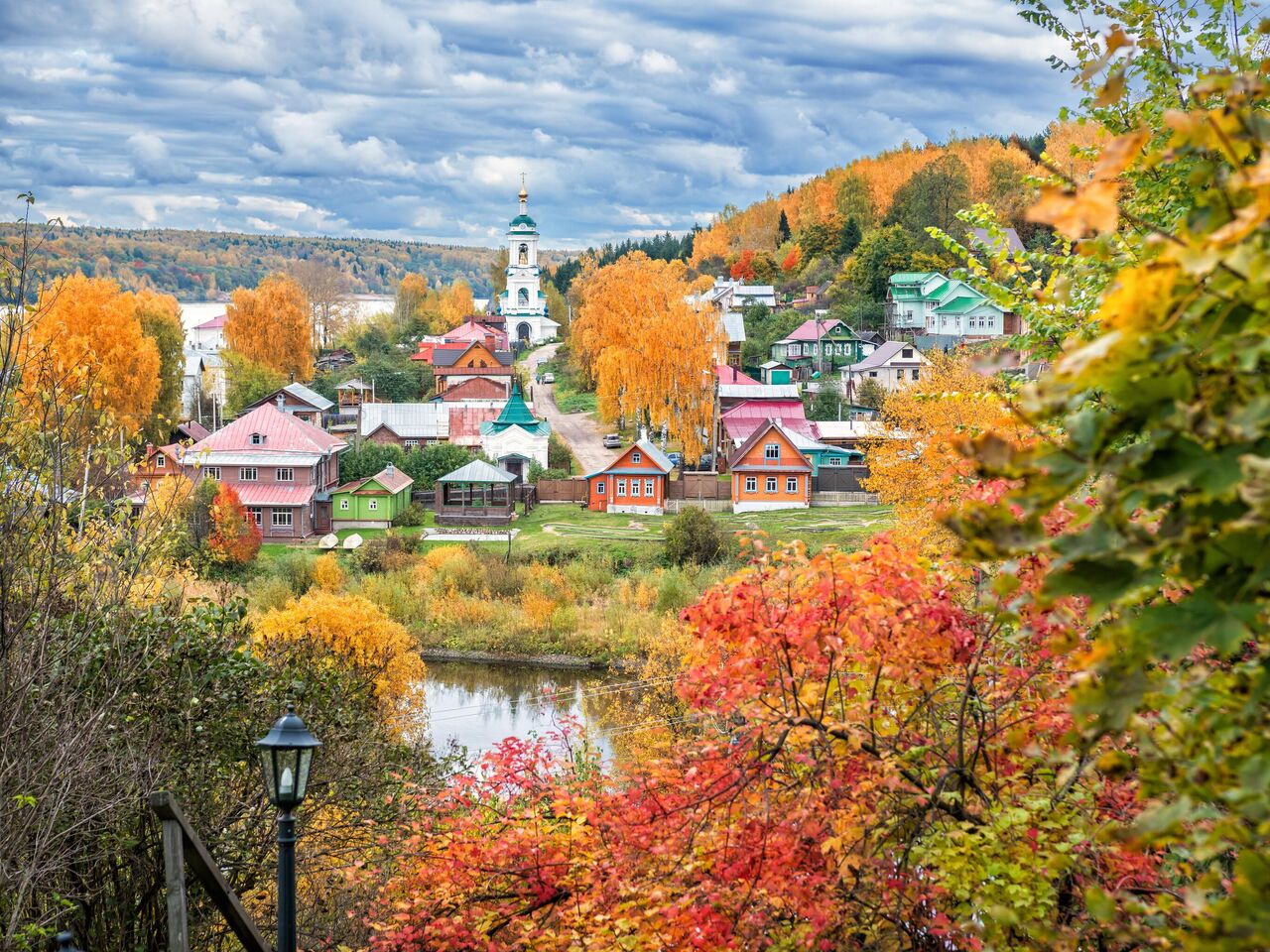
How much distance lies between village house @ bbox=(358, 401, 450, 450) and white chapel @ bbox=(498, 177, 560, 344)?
41335 millimetres

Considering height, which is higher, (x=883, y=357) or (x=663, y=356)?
(x=883, y=357)

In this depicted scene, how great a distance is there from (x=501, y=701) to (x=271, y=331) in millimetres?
37868

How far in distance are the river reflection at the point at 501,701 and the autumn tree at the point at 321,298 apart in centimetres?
5035

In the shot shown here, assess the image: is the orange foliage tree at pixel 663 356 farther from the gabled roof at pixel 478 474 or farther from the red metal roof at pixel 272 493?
the red metal roof at pixel 272 493

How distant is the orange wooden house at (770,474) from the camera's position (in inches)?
1529

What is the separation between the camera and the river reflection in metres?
22.0

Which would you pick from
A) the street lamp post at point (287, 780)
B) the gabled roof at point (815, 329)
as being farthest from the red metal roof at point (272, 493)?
the street lamp post at point (287, 780)

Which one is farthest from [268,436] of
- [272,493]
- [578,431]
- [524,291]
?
[524,291]

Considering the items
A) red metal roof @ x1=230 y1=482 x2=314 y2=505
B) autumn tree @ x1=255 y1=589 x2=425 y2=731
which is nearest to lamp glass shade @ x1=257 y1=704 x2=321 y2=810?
autumn tree @ x1=255 y1=589 x2=425 y2=731

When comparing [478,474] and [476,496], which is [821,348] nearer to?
[476,496]

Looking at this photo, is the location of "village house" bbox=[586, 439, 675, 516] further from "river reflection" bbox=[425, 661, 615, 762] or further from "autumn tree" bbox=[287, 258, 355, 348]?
"autumn tree" bbox=[287, 258, 355, 348]

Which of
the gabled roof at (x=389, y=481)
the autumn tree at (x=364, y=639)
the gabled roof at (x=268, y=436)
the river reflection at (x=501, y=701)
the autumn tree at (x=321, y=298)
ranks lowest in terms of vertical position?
the river reflection at (x=501, y=701)

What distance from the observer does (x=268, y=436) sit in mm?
39094

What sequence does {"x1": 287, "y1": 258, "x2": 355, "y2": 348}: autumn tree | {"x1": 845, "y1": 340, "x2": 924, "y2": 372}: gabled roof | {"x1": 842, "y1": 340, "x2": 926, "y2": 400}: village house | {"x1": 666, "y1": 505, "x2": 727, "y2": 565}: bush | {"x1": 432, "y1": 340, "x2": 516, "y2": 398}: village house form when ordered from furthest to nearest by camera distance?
1. {"x1": 287, "y1": 258, "x2": 355, "y2": 348}: autumn tree
2. {"x1": 432, "y1": 340, "x2": 516, "y2": 398}: village house
3. {"x1": 845, "y1": 340, "x2": 924, "y2": 372}: gabled roof
4. {"x1": 842, "y1": 340, "x2": 926, "y2": 400}: village house
5. {"x1": 666, "y1": 505, "x2": 727, "y2": 565}: bush
